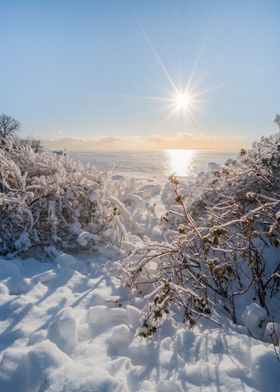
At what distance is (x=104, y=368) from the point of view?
2.04 meters

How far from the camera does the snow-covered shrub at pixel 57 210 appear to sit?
4.23 meters

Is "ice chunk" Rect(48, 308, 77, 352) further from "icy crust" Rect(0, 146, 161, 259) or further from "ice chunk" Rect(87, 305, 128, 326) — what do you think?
"icy crust" Rect(0, 146, 161, 259)

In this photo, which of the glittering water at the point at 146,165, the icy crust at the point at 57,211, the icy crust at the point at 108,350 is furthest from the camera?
the glittering water at the point at 146,165

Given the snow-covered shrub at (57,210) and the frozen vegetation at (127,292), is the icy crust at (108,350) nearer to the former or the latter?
the frozen vegetation at (127,292)

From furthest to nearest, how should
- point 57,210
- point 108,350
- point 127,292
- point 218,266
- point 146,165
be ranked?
1. point 146,165
2. point 57,210
3. point 127,292
4. point 218,266
5. point 108,350

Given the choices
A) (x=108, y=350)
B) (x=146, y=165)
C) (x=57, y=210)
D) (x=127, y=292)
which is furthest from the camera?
(x=146, y=165)

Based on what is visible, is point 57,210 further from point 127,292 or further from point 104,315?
point 104,315

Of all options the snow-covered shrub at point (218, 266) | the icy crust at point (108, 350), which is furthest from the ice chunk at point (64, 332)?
the snow-covered shrub at point (218, 266)

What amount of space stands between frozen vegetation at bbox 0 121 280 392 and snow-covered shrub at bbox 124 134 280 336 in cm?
2

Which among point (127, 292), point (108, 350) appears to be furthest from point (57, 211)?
point (108, 350)

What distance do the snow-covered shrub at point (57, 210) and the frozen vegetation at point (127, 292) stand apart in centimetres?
2

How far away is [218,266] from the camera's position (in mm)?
2578

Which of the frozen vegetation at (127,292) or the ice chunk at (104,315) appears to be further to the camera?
the ice chunk at (104,315)

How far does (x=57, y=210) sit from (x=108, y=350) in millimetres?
2637
